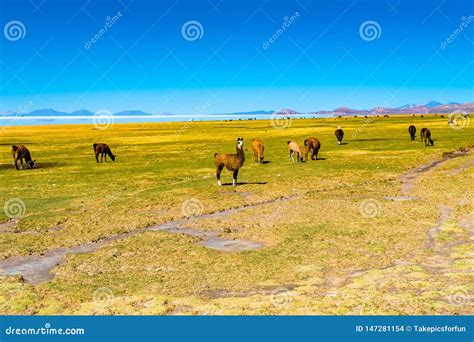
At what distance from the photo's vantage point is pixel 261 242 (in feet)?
52.2

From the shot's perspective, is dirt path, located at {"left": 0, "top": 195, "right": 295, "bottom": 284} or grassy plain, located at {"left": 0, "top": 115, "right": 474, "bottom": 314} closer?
grassy plain, located at {"left": 0, "top": 115, "right": 474, "bottom": 314}

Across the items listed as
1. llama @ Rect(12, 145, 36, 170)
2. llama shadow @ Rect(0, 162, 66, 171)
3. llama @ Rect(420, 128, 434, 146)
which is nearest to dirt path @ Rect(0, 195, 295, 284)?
llama @ Rect(12, 145, 36, 170)

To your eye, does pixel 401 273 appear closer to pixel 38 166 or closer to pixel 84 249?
pixel 84 249

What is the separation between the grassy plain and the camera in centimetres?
1052

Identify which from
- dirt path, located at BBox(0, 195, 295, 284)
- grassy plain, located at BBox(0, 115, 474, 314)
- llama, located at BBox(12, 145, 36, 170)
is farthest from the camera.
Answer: llama, located at BBox(12, 145, 36, 170)

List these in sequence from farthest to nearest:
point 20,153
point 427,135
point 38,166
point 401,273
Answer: point 427,135 < point 38,166 < point 20,153 < point 401,273

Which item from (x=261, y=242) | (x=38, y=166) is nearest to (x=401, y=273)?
(x=261, y=242)

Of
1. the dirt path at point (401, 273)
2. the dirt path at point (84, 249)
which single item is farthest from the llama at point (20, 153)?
the dirt path at point (401, 273)

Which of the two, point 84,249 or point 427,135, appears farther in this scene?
point 427,135

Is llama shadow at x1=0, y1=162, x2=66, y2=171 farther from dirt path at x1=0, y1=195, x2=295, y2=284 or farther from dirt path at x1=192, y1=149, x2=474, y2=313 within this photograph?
dirt path at x1=192, y1=149, x2=474, y2=313

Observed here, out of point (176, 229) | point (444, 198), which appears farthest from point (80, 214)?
point (444, 198)

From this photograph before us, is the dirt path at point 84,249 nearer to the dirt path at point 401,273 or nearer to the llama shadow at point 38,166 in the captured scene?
the dirt path at point 401,273

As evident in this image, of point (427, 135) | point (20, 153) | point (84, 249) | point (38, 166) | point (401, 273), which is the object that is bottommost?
point (401, 273)

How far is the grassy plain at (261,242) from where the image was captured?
10.5 m
